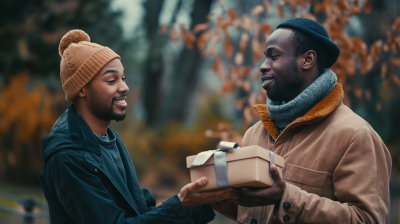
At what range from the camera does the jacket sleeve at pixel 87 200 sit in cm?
199

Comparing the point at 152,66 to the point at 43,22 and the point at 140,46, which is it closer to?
the point at 140,46

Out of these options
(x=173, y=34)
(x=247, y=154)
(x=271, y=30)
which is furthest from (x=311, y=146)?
(x=173, y=34)

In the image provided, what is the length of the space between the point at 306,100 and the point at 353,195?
0.53 metres

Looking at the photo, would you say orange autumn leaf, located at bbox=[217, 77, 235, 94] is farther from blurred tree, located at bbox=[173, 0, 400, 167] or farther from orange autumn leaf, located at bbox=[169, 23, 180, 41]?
orange autumn leaf, located at bbox=[169, 23, 180, 41]

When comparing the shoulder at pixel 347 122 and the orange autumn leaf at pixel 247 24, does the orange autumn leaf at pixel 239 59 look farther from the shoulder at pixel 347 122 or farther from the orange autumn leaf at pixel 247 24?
the shoulder at pixel 347 122

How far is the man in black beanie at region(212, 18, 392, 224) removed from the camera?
1.92 metres

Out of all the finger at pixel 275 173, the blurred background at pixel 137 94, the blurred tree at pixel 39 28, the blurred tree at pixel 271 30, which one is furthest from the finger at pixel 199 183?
the blurred tree at pixel 39 28

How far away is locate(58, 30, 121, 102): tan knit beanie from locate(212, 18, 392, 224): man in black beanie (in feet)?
2.99

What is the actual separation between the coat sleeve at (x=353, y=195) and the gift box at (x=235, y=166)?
6.2 inches

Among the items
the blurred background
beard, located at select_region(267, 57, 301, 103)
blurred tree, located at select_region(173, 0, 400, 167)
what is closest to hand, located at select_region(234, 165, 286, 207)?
beard, located at select_region(267, 57, 301, 103)

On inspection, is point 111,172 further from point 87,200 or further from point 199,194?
point 199,194

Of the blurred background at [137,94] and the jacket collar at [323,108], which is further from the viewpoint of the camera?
the blurred background at [137,94]

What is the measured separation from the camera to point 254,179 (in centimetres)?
182

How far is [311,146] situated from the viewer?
2100 millimetres
